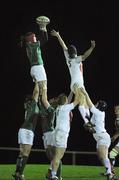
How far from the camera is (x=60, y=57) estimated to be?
2556 centimetres

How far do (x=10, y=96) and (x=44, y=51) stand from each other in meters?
2.33

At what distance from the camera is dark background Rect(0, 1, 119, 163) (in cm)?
2492

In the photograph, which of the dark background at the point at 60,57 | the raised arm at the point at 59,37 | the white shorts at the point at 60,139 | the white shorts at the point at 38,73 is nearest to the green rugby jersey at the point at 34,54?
the white shorts at the point at 38,73

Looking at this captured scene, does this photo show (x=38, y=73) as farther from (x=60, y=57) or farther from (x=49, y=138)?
(x=60, y=57)

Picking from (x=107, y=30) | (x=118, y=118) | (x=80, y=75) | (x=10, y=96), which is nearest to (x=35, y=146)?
(x=10, y=96)

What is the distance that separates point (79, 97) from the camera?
12.0 meters

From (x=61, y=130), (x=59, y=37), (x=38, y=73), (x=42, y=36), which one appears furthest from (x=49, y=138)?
(x=59, y=37)

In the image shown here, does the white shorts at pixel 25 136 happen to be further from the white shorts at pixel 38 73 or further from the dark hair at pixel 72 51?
the dark hair at pixel 72 51

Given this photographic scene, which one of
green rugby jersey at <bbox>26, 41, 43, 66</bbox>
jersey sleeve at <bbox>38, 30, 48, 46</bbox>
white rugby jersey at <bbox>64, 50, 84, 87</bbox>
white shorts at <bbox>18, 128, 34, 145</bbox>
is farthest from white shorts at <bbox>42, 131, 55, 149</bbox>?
jersey sleeve at <bbox>38, 30, 48, 46</bbox>

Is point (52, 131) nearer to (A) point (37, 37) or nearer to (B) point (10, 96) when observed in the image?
(A) point (37, 37)

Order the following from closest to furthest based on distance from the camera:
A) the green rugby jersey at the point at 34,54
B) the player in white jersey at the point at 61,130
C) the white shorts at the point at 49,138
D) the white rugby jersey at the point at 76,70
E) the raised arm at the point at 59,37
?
the player in white jersey at the point at 61,130, the white shorts at the point at 49,138, the green rugby jersey at the point at 34,54, the raised arm at the point at 59,37, the white rugby jersey at the point at 76,70

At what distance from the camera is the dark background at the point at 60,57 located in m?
24.9

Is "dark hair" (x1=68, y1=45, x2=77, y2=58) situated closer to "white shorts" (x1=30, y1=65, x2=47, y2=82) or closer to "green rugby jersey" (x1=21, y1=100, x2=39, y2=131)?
"white shorts" (x1=30, y1=65, x2=47, y2=82)

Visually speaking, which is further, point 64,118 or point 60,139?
point 64,118
